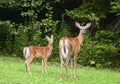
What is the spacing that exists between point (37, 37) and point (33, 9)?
61.6 inches

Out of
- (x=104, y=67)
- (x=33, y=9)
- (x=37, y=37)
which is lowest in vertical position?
(x=104, y=67)

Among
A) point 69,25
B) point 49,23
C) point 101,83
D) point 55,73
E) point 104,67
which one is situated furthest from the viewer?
point 69,25

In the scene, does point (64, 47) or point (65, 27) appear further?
point (65, 27)

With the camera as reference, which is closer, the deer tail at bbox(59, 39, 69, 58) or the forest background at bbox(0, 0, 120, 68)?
the deer tail at bbox(59, 39, 69, 58)

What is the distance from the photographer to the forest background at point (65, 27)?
1898 cm

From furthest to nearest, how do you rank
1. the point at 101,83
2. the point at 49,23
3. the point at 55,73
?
the point at 49,23 → the point at 55,73 → the point at 101,83

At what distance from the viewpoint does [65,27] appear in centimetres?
2144

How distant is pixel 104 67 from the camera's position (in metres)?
18.9

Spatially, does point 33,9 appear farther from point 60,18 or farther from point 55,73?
point 55,73

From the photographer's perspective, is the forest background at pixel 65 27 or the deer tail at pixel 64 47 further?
the forest background at pixel 65 27

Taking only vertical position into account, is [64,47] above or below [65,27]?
above

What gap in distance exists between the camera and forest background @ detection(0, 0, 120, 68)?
19.0 metres

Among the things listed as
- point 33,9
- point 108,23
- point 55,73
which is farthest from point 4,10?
point 55,73

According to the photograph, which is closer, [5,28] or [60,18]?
[5,28]
